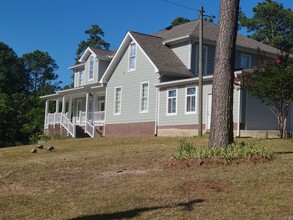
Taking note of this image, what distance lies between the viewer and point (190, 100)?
84.0ft

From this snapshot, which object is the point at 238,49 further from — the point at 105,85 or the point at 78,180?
the point at 78,180

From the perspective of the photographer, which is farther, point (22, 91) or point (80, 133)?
point (22, 91)

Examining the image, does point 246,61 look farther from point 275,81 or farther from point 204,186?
point 204,186

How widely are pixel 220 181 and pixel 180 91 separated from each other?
17248 mm

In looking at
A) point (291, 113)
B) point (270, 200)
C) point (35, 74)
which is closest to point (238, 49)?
point (291, 113)

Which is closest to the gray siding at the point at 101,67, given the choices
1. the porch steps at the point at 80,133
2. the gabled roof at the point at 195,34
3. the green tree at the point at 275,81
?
the porch steps at the point at 80,133

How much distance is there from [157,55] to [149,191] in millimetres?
20259

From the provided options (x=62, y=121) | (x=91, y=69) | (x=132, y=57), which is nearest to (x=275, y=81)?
(x=132, y=57)

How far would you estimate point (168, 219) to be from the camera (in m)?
6.84

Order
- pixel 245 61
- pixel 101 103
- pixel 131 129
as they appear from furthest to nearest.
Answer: pixel 101 103 → pixel 245 61 → pixel 131 129

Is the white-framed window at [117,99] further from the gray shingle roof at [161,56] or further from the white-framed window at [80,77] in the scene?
the white-framed window at [80,77]

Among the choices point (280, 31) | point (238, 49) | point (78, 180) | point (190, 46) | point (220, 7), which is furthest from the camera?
point (280, 31)

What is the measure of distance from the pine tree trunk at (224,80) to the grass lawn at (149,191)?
52.4 inches

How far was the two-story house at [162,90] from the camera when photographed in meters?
24.7
